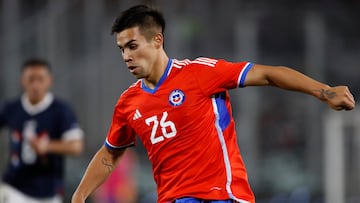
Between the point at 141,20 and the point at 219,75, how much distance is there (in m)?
0.49

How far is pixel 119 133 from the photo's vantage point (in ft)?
15.7

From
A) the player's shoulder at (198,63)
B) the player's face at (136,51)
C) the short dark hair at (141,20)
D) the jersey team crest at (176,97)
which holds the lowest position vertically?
the jersey team crest at (176,97)

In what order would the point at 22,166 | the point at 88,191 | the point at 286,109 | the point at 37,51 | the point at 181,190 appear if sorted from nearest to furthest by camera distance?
the point at 181,190
the point at 88,191
the point at 22,166
the point at 37,51
the point at 286,109

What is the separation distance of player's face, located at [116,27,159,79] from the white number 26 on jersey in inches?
8.8

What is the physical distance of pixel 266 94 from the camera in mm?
12172

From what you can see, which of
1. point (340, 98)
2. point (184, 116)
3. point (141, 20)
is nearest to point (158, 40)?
point (141, 20)

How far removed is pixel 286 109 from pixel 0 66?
389cm

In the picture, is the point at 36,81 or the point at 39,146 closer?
the point at 39,146

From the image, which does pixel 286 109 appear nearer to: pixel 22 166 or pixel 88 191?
pixel 22 166

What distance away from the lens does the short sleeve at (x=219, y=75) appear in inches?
171

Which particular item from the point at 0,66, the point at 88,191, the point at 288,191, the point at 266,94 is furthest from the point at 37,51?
the point at 88,191

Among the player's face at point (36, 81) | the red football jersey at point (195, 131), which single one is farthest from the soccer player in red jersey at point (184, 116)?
the player's face at point (36, 81)

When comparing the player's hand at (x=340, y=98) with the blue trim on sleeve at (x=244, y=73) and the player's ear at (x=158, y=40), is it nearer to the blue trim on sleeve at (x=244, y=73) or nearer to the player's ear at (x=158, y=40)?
the blue trim on sleeve at (x=244, y=73)

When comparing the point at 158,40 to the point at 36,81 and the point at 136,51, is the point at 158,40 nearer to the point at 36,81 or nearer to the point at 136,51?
the point at 136,51
